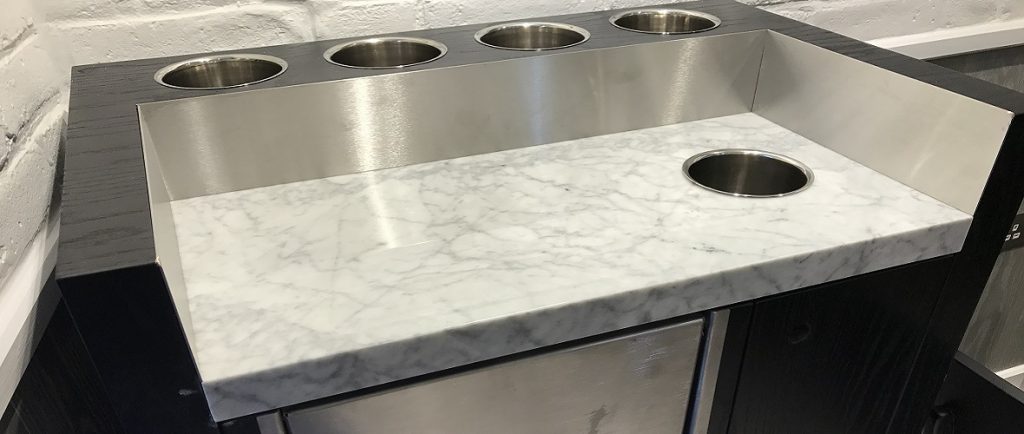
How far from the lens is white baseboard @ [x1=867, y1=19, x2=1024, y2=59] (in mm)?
1133

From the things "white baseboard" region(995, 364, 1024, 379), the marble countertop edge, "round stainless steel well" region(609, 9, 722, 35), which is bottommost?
"white baseboard" region(995, 364, 1024, 379)

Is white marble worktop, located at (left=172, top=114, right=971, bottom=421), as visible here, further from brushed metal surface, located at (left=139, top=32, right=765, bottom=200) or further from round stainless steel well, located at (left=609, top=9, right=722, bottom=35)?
round stainless steel well, located at (left=609, top=9, right=722, bottom=35)

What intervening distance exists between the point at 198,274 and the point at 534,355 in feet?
0.93

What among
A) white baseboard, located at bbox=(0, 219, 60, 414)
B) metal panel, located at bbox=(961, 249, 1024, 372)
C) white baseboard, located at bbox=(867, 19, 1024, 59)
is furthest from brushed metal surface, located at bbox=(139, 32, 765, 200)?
metal panel, located at bbox=(961, 249, 1024, 372)

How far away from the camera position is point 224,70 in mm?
793

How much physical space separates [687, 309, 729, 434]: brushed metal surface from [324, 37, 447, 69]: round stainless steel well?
1.41 feet

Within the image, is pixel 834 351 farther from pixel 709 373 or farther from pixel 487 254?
pixel 487 254

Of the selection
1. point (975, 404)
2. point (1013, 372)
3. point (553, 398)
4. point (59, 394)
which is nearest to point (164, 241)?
point (59, 394)

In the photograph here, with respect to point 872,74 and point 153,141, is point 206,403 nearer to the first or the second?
point 153,141

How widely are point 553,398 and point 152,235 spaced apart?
1.08 feet

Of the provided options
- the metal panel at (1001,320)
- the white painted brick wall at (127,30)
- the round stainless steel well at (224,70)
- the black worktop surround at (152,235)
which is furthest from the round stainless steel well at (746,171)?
the metal panel at (1001,320)

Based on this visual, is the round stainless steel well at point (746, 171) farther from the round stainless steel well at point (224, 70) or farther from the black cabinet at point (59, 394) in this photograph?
the black cabinet at point (59, 394)

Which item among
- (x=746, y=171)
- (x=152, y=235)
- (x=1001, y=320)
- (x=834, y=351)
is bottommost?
(x=1001, y=320)

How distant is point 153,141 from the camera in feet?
2.20
